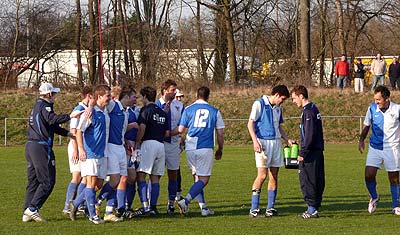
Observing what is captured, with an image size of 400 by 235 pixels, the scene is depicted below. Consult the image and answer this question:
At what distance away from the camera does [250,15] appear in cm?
4266

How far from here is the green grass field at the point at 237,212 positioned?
1052cm

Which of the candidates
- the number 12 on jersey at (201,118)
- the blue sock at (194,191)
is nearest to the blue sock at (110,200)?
the blue sock at (194,191)

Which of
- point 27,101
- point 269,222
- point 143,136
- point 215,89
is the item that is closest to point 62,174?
point 143,136

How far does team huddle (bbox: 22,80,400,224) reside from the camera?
36.0 feet

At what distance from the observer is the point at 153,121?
11.7 metres

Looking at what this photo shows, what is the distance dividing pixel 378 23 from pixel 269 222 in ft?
123

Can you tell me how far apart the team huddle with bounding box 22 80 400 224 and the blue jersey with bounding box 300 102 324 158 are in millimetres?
15

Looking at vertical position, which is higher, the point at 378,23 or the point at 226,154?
the point at 378,23

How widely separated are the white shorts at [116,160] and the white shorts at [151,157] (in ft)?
1.73

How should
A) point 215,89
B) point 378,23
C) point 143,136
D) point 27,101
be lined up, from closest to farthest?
point 143,136, point 27,101, point 215,89, point 378,23

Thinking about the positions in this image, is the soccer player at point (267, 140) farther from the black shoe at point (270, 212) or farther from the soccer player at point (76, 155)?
the soccer player at point (76, 155)

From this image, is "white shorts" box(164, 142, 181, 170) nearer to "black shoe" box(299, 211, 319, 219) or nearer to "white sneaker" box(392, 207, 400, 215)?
"black shoe" box(299, 211, 319, 219)

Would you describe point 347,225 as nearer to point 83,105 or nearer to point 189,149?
point 189,149

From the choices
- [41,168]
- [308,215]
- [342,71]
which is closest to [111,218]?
[41,168]
